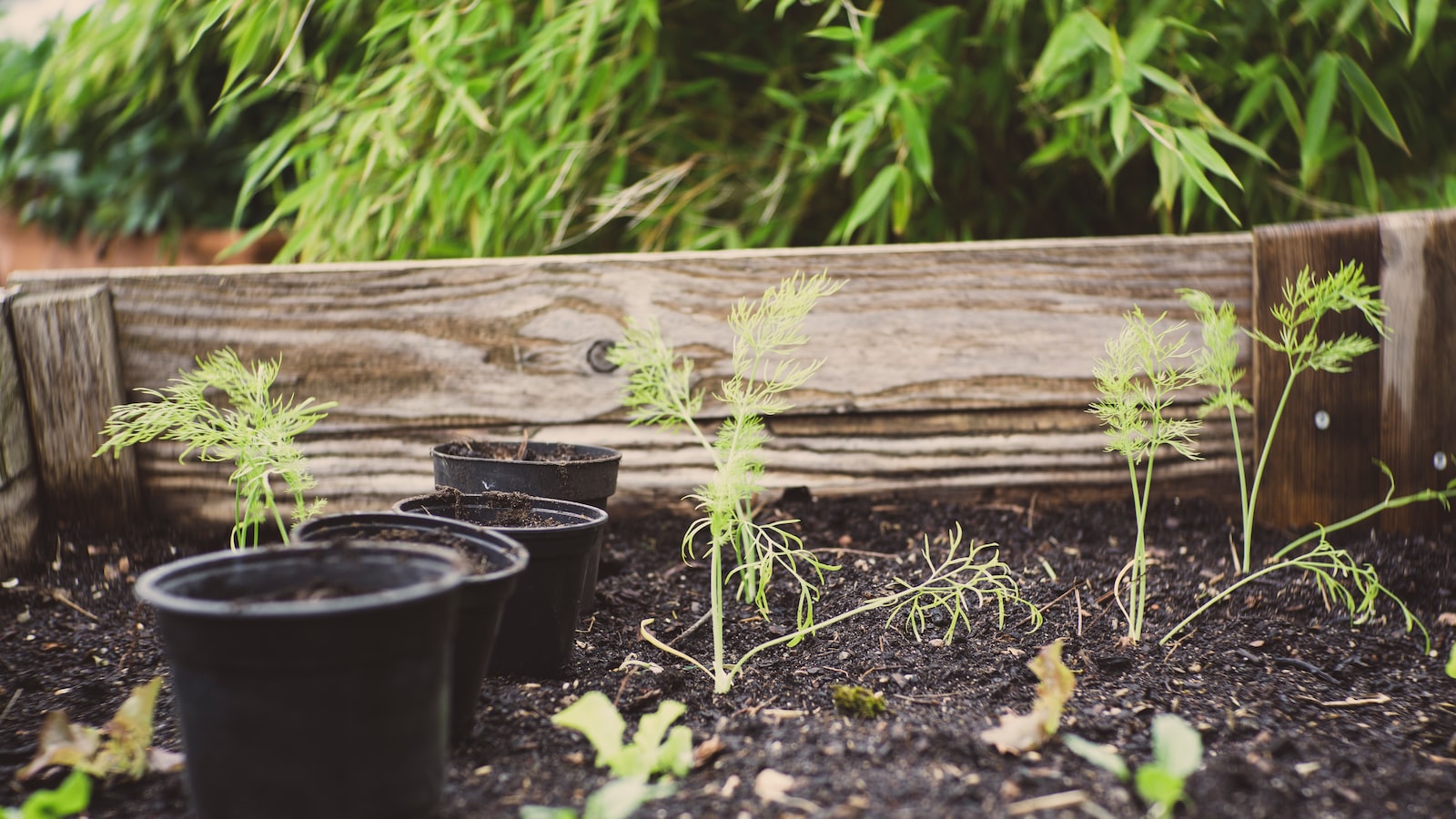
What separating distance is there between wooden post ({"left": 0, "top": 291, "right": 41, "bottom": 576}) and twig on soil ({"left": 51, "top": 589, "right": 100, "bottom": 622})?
0.12m

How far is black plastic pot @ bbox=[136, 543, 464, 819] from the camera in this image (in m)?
0.71

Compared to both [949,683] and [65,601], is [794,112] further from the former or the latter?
[65,601]

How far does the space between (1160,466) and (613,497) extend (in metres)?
1.15

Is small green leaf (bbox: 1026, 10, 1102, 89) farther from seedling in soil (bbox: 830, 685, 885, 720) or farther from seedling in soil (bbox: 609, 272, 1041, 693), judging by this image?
seedling in soil (bbox: 830, 685, 885, 720)

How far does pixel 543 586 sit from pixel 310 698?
449 millimetres

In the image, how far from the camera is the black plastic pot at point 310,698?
0.71 meters

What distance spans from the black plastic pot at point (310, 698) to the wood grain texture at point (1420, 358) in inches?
67.5

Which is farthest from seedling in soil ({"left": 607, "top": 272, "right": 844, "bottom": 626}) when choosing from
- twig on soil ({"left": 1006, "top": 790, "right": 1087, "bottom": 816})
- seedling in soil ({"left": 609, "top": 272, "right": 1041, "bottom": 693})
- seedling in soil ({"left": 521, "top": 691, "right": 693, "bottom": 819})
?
twig on soil ({"left": 1006, "top": 790, "right": 1087, "bottom": 816})

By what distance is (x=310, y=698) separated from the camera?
724mm

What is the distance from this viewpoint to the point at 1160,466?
74.2 inches

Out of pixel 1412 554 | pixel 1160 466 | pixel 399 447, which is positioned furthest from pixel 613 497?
pixel 1412 554

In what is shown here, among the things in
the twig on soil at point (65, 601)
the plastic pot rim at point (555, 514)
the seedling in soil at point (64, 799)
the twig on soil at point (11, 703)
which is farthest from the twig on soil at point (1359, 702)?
the twig on soil at point (65, 601)

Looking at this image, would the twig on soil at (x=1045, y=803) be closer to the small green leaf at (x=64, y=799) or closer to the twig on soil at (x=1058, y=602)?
the twig on soil at (x=1058, y=602)

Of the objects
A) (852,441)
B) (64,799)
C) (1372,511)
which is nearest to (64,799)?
(64,799)
